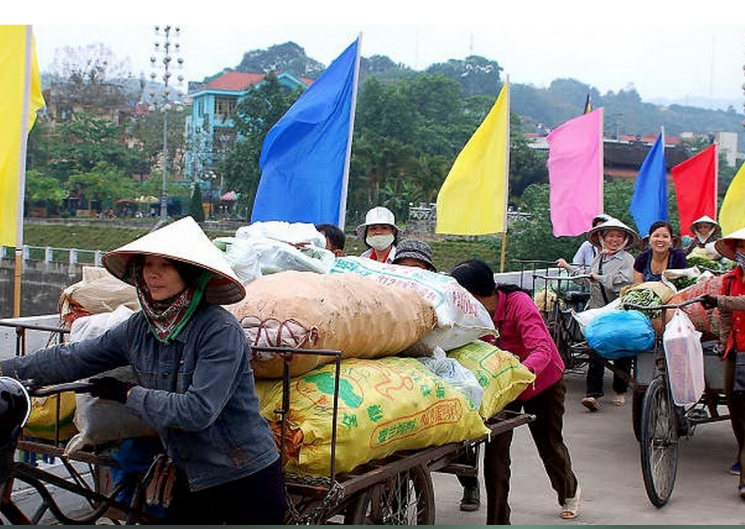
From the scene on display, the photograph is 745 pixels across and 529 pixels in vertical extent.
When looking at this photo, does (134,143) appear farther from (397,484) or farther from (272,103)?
(397,484)

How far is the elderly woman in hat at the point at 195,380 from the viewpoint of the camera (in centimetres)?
311

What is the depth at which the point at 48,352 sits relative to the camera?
3.43m

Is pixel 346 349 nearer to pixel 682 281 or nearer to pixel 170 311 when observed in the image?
pixel 170 311

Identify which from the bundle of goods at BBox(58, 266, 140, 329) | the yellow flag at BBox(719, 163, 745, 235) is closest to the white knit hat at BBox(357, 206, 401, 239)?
the bundle of goods at BBox(58, 266, 140, 329)

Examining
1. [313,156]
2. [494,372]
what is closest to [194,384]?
[494,372]

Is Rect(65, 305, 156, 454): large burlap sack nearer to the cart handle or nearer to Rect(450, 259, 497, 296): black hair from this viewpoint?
Rect(450, 259, 497, 296): black hair

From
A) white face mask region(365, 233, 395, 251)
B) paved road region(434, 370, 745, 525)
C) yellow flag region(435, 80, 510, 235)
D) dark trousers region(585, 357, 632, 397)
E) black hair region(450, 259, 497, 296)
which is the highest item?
yellow flag region(435, 80, 510, 235)

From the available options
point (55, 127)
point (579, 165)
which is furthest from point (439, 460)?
point (55, 127)

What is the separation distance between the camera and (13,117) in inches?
287

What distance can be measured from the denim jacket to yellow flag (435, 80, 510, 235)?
8.07 metres

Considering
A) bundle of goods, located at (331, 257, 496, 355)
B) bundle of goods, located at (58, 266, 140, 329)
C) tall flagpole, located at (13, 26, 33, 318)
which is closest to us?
bundle of goods, located at (58, 266, 140, 329)

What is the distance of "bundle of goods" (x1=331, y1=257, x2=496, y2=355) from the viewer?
15.5 ft

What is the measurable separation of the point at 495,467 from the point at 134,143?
194 feet

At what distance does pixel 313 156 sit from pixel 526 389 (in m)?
4.65
